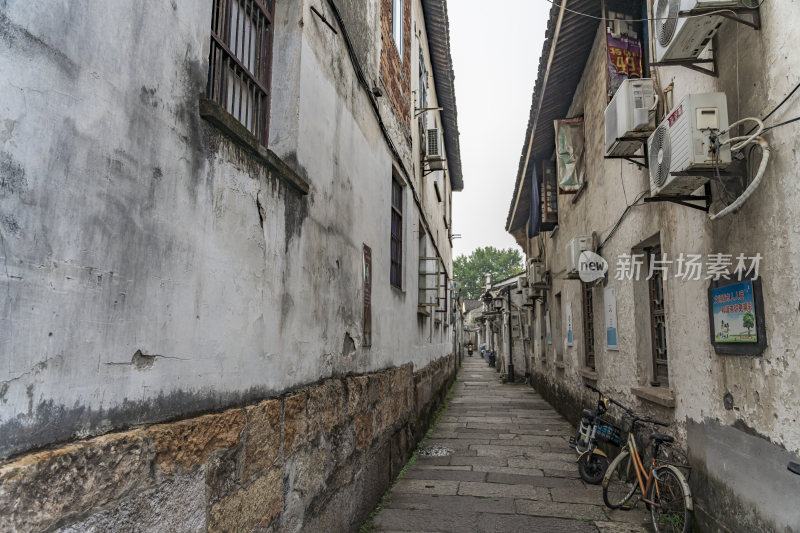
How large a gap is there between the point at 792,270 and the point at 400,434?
4.62 metres

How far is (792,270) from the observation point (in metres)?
2.91

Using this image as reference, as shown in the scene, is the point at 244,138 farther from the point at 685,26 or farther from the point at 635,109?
the point at 635,109

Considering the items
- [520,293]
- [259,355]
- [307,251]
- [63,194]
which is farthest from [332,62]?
[520,293]

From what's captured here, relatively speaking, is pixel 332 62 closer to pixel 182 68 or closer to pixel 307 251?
pixel 307 251

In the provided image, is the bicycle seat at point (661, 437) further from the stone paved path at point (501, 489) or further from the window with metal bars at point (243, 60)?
the window with metal bars at point (243, 60)

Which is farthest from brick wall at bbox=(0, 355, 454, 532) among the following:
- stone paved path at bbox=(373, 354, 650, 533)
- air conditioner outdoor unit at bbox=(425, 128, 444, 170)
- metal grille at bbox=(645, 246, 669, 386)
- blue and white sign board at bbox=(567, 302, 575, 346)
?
blue and white sign board at bbox=(567, 302, 575, 346)

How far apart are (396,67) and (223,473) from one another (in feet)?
19.9

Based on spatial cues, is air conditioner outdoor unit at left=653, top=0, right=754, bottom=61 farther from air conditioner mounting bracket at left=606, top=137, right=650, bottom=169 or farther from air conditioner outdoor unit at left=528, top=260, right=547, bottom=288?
air conditioner outdoor unit at left=528, top=260, right=547, bottom=288

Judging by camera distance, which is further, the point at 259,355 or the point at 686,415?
the point at 686,415

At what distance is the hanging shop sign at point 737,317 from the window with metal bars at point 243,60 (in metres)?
3.23

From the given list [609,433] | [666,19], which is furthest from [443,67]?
[609,433]

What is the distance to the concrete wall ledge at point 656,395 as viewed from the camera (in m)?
4.84

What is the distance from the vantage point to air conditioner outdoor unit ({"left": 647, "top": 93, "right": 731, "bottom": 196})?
3.32m

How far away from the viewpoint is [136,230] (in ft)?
5.98
